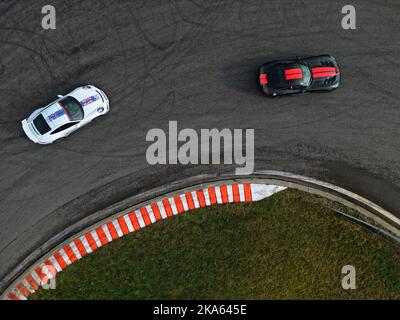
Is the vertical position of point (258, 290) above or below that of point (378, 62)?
below

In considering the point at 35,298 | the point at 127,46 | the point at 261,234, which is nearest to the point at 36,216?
the point at 35,298

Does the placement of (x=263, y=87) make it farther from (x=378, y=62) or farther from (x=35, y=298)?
(x=35, y=298)

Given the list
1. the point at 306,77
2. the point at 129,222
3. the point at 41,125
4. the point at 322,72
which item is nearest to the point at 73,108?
the point at 41,125

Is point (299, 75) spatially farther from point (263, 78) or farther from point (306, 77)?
point (263, 78)

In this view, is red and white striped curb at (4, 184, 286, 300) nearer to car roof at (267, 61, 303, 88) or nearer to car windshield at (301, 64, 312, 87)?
car roof at (267, 61, 303, 88)

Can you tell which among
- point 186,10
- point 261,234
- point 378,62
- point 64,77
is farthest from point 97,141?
point 378,62

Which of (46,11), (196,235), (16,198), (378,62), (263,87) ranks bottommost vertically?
(196,235)
